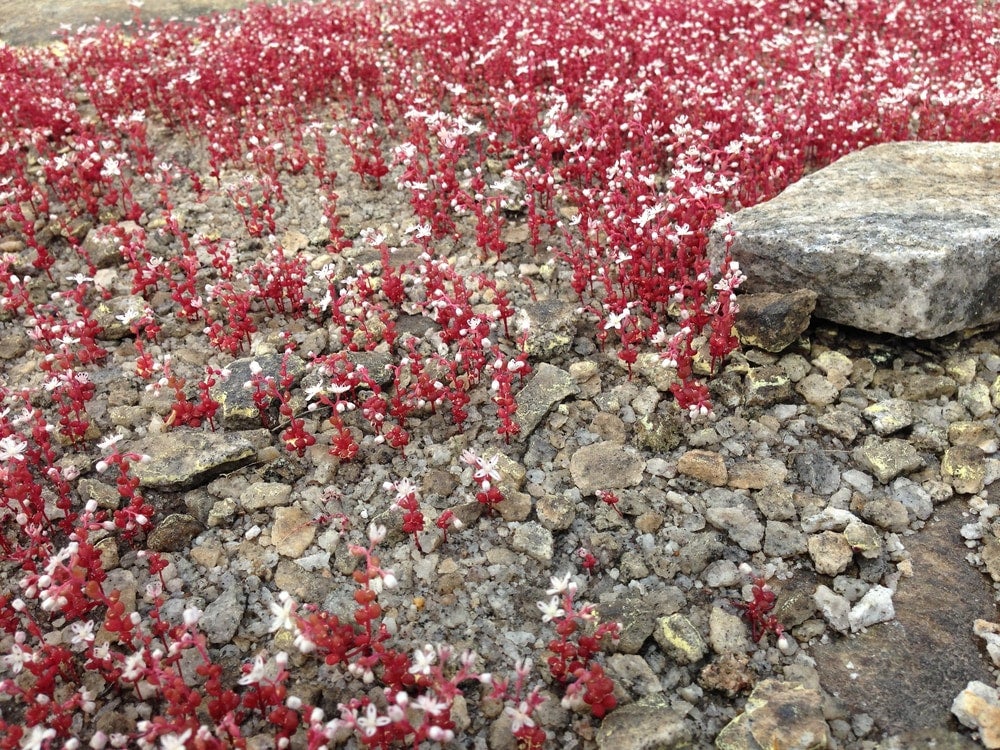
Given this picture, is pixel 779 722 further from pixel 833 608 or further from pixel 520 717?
pixel 520 717

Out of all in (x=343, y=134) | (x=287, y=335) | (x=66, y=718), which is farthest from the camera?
(x=343, y=134)

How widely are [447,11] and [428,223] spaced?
19.6 feet

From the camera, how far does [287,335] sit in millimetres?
6320

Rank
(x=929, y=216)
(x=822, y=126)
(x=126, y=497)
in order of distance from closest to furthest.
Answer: (x=126, y=497) < (x=929, y=216) < (x=822, y=126)

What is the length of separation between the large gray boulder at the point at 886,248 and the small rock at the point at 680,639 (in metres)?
2.98

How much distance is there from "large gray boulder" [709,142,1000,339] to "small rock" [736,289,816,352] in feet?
0.75

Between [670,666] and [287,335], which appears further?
[287,335]

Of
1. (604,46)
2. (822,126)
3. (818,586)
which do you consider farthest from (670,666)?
(604,46)

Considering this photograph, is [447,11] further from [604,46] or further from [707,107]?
[707,107]

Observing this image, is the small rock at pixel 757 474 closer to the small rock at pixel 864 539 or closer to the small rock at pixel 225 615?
the small rock at pixel 864 539

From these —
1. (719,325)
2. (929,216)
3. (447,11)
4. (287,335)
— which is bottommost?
(287,335)

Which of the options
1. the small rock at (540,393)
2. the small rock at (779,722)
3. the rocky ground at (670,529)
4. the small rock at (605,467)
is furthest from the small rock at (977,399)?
the small rock at (540,393)

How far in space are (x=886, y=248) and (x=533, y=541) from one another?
11.6ft

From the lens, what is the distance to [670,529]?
4.67 m
